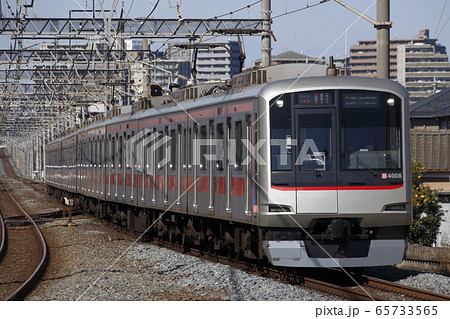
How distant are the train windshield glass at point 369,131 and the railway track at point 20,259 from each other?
536 centimetres

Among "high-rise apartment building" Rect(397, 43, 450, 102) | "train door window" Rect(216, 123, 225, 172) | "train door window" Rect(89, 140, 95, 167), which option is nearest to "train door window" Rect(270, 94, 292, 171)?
"train door window" Rect(216, 123, 225, 172)

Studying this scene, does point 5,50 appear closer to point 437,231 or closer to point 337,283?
point 437,231

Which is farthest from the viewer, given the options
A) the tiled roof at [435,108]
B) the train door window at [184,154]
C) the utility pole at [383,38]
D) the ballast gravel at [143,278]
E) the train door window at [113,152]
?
the tiled roof at [435,108]

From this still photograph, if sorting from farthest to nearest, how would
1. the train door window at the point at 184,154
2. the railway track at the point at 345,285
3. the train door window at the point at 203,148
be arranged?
the train door window at the point at 184,154 < the train door window at the point at 203,148 < the railway track at the point at 345,285

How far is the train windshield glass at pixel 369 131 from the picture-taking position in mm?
11641

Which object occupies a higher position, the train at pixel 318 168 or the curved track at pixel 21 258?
the train at pixel 318 168

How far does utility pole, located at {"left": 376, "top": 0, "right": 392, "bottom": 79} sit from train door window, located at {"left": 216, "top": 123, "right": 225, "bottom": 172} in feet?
9.36

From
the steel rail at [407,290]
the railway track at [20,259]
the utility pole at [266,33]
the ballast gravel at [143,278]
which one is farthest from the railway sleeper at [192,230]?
the utility pole at [266,33]

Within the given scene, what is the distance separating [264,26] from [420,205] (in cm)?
607

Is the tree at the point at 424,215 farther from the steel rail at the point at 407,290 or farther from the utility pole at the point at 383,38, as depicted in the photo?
the steel rail at the point at 407,290

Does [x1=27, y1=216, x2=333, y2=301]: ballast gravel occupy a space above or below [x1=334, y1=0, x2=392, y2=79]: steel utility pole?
below

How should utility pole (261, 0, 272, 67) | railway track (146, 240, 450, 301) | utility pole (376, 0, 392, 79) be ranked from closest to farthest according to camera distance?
1. railway track (146, 240, 450, 301)
2. utility pole (376, 0, 392, 79)
3. utility pole (261, 0, 272, 67)

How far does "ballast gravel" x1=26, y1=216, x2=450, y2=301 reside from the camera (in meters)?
11.0

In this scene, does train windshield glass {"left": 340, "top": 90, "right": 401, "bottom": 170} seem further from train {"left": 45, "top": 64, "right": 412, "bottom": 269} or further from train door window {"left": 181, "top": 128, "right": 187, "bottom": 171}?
train door window {"left": 181, "top": 128, "right": 187, "bottom": 171}
